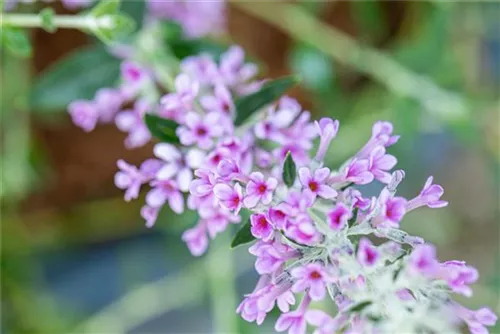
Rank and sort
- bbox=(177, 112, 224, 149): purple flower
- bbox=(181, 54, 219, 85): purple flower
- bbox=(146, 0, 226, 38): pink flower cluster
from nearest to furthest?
bbox=(177, 112, 224, 149): purple flower < bbox=(181, 54, 219, 85): purple flower < bbox=(146, 0, 226, 38): pink flower cluster

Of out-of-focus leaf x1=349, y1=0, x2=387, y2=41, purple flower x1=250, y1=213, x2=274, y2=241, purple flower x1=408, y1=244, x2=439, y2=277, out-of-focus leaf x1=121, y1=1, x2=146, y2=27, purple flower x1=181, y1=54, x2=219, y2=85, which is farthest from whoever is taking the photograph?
out-of-focus leaf x1=349, y1=0, x2=387, y2=41

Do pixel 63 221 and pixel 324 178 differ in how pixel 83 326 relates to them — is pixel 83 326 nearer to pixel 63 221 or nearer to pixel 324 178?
pixel 63 221

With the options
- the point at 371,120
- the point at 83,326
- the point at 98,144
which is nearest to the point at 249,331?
the point at 83,326

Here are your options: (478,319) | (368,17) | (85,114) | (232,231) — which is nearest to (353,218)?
(478,319)

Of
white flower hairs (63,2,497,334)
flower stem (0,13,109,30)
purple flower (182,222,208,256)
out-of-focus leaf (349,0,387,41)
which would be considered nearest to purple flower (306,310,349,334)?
white flower hairs (63,2,497,334)

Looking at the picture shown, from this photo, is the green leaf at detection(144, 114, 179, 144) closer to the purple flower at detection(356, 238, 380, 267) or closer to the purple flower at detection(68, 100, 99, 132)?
the purple flower at detection(68, 100, 99, 132)

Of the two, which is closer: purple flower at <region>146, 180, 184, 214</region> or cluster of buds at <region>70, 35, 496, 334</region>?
cluster of buds at <region>70, 35, 496, 334</region>
